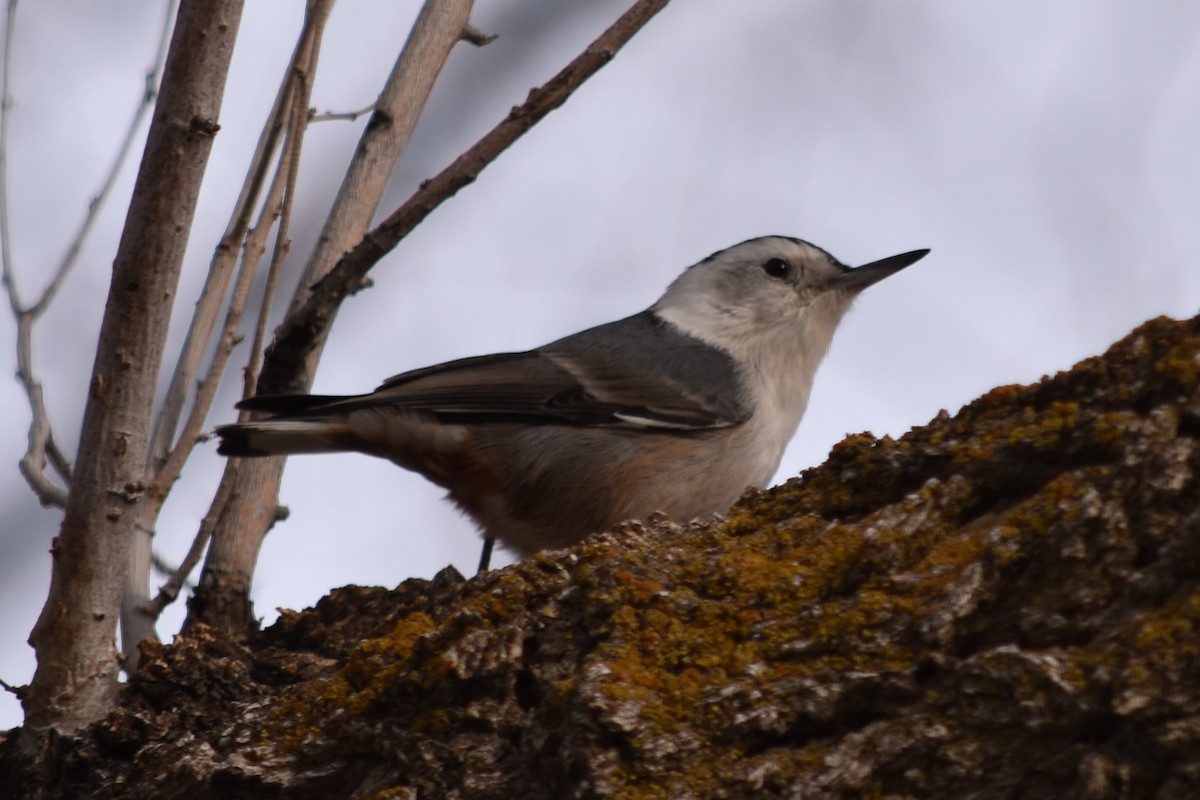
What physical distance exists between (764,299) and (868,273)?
32 cm

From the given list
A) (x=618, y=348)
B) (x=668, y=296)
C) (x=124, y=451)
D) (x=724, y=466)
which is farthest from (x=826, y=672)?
(x=668, y=296)

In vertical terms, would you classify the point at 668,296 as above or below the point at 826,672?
above

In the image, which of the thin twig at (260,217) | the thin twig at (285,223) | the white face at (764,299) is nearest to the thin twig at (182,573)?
the thin twig at (260,217)

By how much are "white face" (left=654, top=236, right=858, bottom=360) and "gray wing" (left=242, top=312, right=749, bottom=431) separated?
23 cm

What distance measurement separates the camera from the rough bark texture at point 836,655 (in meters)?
1.51

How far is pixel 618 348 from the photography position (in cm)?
381

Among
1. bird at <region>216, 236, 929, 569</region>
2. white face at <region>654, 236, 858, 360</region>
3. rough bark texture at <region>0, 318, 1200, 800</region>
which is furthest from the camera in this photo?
white face at <region>654, 236, 858, 360</region>

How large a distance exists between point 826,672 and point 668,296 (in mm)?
2808

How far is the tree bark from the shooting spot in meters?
1.96

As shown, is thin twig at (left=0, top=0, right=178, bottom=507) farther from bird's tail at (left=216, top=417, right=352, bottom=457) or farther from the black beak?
the black beak

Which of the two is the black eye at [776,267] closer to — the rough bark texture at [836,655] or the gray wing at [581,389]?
the gray wing at [581,389]

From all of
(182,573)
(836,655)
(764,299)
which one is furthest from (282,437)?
(836,655)

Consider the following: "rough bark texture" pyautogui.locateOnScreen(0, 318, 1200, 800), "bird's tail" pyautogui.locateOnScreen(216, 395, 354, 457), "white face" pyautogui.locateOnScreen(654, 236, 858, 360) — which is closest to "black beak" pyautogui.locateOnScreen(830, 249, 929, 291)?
"white face" pyautogui.locateOnScreen(654, 236, 858, 360)

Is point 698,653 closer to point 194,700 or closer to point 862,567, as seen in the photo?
point 862,567
